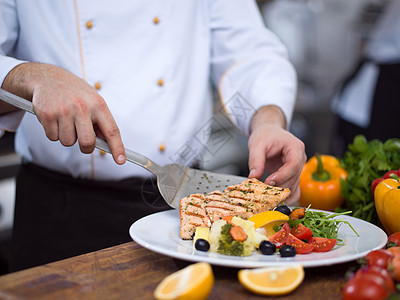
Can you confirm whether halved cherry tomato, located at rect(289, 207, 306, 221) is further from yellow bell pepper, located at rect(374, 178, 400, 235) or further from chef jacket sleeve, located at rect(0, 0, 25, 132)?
chef jacket sleeve, located at rect(0, 0, 25, 132)

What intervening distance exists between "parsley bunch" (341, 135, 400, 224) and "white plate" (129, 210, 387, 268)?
0.84 ft

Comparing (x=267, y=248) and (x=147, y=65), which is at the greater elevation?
(x=147, y=65)

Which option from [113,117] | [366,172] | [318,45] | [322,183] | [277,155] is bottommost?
[318,45]

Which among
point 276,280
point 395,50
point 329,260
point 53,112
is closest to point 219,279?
point 276,280

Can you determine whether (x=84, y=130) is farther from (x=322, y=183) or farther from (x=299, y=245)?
(x=322, y=183)

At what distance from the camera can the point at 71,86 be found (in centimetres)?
124

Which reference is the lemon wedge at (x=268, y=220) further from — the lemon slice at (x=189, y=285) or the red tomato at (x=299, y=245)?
the lemon slice at (x=189, y=285)

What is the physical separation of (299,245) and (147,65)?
0.96 metres

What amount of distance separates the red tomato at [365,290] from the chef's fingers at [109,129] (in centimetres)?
70

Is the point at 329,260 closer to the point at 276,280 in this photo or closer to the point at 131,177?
the point at 276,280

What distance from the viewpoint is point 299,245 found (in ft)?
3.83

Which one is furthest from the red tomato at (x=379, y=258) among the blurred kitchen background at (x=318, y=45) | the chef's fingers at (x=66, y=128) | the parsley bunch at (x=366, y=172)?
the blurred kitchen background at (x=318, y=45)

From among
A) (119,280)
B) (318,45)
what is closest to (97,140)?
(119,280)

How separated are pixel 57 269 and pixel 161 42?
1.04m
